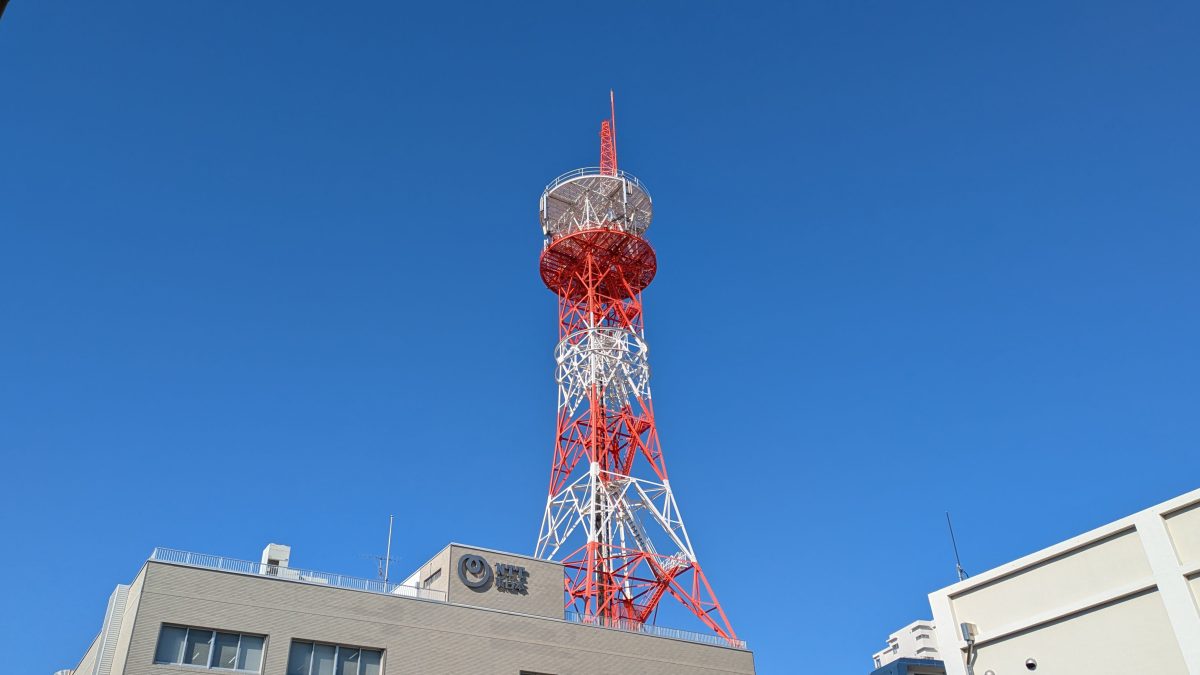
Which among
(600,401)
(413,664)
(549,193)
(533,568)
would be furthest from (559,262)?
(413,664)

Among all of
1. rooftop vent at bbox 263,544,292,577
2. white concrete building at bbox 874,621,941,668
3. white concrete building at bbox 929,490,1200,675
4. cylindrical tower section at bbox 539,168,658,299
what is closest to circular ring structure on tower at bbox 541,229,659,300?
cylindrical tower section at bbox 539,168,658,299

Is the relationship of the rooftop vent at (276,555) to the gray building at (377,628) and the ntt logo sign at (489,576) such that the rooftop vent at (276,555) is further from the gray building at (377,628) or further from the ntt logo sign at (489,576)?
the ntt logo sign at (489,576)

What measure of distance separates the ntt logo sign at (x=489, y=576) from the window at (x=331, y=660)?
220 inches

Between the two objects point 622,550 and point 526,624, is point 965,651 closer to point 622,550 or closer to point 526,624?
point 526,624

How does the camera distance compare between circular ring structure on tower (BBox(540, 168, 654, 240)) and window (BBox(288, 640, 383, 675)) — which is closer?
window (BBox(288, 640, 383, 675))

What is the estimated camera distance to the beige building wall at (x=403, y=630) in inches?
1491

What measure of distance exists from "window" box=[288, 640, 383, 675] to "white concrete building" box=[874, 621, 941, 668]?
360 feet

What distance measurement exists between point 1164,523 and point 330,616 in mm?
29968

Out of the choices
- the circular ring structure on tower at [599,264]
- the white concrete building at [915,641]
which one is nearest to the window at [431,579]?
the circular ring structure on tower at [599,264]

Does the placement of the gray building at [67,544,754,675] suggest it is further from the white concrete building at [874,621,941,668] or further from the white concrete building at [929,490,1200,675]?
the white concrete building at [874,621,941,668]

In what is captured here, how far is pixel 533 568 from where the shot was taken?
4806 centimetres

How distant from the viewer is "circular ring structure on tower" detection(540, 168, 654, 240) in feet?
243

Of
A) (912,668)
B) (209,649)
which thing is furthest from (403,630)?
(912,668)

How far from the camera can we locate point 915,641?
5610 inches
